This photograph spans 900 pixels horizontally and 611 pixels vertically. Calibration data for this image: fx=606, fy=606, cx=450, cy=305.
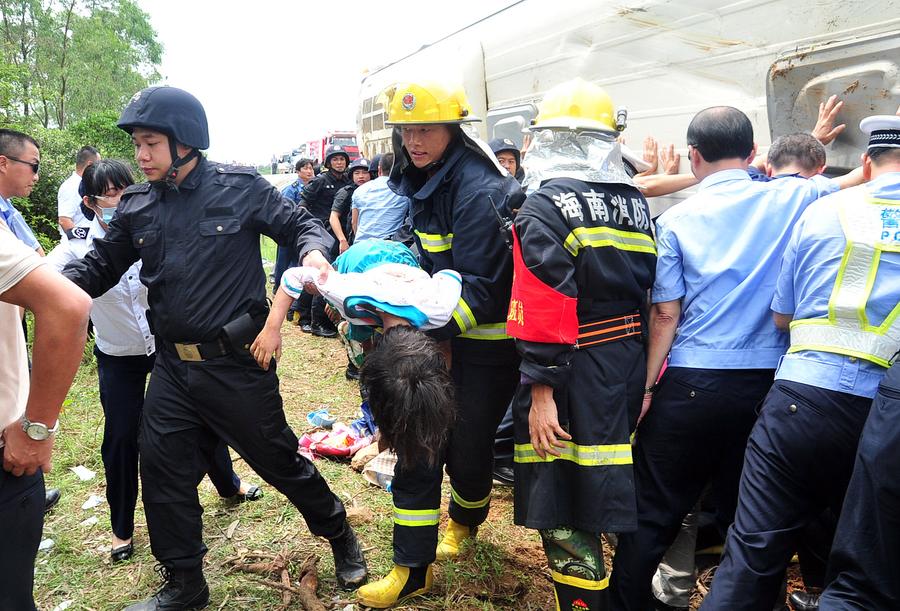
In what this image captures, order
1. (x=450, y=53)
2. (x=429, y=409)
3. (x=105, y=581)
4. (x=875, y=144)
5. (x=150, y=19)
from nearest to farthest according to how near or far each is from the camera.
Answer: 1. (x=875, y=144)
2. (x=429, y=409)
3. (x=105, y=581)
4. (x=450, y=53)
5. (x=150, y=19)

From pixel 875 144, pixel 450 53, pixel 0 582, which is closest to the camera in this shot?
pixel 0 582

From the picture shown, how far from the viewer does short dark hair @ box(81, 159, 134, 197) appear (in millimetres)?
3211

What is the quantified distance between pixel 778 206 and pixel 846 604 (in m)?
1.37

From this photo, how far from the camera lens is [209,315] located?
2697 mm

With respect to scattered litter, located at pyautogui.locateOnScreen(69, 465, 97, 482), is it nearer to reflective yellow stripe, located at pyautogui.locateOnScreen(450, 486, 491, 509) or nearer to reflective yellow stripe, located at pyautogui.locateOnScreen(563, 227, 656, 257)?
reflective yellow stripe, located at pyautogui.locateOnScreen(450, 486, 491, 509)

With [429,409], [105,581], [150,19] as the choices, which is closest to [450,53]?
[429,409]

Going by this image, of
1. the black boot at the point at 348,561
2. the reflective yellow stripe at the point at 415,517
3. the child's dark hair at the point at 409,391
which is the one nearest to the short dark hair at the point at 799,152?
the child's dark hair at the point at 409,391

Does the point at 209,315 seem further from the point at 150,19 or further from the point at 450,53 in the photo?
the point at 150,19

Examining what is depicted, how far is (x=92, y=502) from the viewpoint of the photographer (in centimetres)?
386

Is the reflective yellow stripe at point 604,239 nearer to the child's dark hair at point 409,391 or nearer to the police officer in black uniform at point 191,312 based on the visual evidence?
the child's dark hair at point 409,391

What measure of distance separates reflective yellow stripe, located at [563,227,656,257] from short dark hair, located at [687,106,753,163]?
49 centimetres

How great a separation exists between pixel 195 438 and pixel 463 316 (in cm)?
141

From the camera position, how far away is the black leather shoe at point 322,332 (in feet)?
26.5

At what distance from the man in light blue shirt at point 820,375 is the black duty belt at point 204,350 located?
7.13 ft
